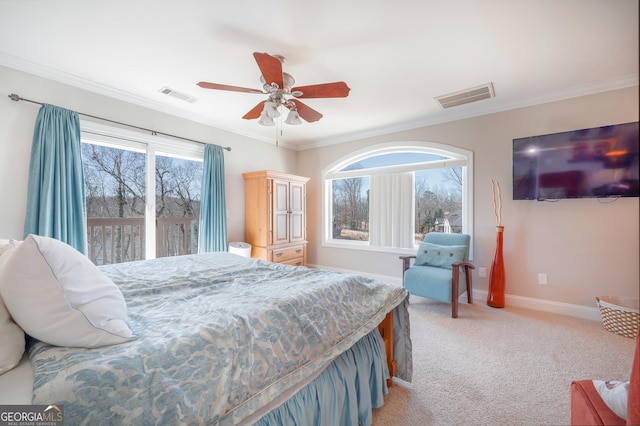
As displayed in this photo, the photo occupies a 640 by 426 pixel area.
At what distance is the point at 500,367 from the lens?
2006mm

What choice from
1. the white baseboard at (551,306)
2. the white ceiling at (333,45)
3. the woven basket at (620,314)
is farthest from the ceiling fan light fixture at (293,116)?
the woven basket at (620,314)

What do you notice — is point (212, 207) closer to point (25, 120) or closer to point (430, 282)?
point (25, 120)

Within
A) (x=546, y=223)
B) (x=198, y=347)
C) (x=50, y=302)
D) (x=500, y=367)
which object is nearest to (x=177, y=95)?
(x=50, y=302)

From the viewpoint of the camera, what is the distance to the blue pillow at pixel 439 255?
3.22 meters

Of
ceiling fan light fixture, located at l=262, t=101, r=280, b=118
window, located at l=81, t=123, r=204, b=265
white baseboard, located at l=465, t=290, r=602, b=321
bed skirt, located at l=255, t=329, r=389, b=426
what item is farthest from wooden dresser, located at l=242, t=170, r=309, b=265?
white baseboard, located at l=465, t=290, r=602, b=321

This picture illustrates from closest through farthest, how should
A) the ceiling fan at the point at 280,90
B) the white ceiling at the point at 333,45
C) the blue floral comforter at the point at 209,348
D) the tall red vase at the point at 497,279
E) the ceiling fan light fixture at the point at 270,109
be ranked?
the blue floral comforter at the point at 209,348 < the white ceiling at the point at 333,45 < the ceiling fan at the point at 280,90 < the ceiling fan light fixture at the point at 270,109 < the tall red vase at the point at 497,279

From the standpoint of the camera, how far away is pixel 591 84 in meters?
2.76

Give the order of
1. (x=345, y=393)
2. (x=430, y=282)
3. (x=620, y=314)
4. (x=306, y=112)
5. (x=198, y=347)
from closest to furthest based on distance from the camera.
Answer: (x=198, y=347) → (x=345, y=393) → (x=620, y=314) → (x=306, y=112) → (x=430, y=282)

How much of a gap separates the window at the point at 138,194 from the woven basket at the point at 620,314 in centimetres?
472

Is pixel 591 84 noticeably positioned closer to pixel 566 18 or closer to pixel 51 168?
pixel 566 18

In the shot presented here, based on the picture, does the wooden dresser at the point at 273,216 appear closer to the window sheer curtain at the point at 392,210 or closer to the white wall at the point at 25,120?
the white wall at the point at 25,120

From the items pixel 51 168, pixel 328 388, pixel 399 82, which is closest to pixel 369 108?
pixel 399 82

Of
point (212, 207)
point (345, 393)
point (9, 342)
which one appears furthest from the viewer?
point (212, 207)

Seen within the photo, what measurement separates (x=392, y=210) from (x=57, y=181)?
159 inches
